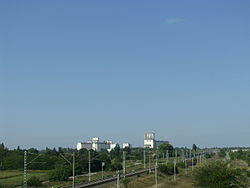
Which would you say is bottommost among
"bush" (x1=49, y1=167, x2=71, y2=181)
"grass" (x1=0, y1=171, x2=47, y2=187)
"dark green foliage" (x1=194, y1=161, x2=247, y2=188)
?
"grass" (x1=0, y1=171, x2=47, y2=187)

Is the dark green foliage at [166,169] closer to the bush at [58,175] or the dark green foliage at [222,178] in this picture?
the bush at [58,175]

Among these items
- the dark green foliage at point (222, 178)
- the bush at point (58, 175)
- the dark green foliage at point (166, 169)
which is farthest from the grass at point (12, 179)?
the dark green foliage at point (222, 178)

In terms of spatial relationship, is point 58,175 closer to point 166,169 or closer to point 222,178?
point 166,169

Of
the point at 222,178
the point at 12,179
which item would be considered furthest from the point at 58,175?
the point at 222,178

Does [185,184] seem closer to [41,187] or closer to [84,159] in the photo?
[41,187]

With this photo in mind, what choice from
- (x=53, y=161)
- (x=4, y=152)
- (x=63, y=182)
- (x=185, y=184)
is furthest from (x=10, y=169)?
(x=185, y=184)

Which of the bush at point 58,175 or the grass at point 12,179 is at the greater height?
the bush at point 58,175

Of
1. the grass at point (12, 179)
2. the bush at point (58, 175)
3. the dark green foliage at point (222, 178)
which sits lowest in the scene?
the grass at point (12, 179)

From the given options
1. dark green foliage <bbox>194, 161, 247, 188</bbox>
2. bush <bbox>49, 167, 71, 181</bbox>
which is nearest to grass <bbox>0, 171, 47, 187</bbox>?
bush <bbox>49, 167, 71, 181</bbox>

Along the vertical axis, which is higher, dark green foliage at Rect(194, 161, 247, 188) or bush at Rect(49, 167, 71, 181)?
dark green foliage at Rect(194, 161, 247, 188)

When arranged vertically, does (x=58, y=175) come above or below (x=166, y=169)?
above

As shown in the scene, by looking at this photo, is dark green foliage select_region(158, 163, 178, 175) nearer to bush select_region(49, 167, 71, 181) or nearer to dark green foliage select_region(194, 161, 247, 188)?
bush select_region(49, 167, 71, 181)

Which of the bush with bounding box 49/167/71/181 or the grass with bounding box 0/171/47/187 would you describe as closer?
the grass with bounding box 0/171/47/187

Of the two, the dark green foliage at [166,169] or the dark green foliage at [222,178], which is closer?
the dark green foliage at [222,178]
